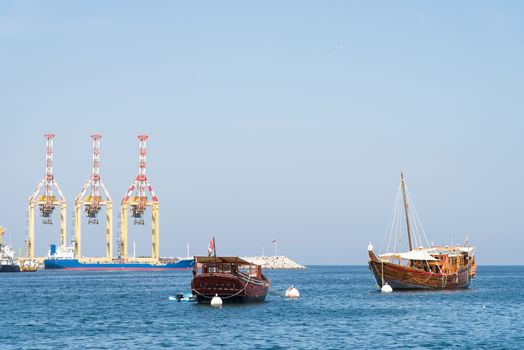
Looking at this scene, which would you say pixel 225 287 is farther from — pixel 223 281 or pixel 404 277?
pixel 404 277

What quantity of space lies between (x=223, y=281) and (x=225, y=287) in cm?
72

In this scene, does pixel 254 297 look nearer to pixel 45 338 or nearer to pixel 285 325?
pixel 285 325

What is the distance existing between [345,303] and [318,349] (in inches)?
1418

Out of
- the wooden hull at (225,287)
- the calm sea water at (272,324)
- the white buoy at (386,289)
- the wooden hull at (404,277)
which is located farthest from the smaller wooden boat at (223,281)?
the white buoy at (386,289)

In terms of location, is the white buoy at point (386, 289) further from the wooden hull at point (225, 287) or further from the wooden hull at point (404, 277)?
the wooden hull at point (225, 287)

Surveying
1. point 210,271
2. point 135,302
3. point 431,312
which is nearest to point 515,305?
point 431,312

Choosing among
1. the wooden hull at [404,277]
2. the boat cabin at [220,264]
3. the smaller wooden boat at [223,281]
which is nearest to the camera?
the boat cabin at [220,264]

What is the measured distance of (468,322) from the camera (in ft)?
195

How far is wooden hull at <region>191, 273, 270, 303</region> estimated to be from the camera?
70000 millimetres

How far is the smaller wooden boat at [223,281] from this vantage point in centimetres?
6975

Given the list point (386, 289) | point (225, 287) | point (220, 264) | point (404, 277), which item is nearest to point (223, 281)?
point (225, 287)

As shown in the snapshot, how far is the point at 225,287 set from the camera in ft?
232

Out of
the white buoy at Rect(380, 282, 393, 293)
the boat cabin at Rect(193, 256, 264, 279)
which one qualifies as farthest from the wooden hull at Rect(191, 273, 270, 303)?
the white buoy at Rect(380, 282, 393, 293)

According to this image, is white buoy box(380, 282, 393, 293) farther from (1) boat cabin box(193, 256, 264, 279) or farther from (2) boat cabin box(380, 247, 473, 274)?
(1) boat cabin box(193, 256, 264, 279)
